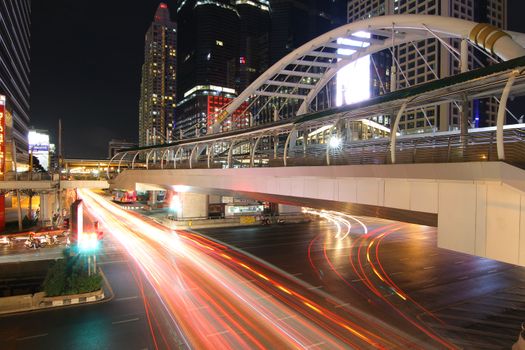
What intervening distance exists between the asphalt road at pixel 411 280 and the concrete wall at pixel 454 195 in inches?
221

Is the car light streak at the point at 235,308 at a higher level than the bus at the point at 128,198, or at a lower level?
lower

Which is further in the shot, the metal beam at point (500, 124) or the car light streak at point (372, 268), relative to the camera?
the car light streak at point (372, 268)

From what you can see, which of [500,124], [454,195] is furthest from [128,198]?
[500,124]

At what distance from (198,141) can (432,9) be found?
89974 millimetres

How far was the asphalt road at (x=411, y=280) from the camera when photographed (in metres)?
15.1

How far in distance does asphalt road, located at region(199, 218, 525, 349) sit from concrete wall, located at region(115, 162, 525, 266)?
5611 millimetres

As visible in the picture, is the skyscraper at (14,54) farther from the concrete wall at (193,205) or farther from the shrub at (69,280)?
the shrub at (69,280)

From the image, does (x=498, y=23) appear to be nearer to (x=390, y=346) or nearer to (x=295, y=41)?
(x=295, y=41)

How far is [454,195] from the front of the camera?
1112cm

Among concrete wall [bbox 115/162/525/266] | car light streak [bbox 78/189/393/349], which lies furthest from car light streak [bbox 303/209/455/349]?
concrete wall [bbox 115/162/525/266]

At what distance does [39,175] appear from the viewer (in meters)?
47.1

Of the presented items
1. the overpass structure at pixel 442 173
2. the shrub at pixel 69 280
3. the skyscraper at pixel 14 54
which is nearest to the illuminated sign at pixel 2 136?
the shrub at pixel 69 280

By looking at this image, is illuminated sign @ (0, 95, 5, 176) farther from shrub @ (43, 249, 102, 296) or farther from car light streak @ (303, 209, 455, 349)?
car light streak @ (303, 209, 455, 349)

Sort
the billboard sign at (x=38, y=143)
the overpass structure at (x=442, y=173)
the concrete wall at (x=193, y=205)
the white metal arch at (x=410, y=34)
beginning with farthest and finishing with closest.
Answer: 1. the billboard sign at (x=38, y=143)
2. the concrete wall at (x=193, y=205)
3. the white metal arch at (x=410, y=34)
4. the overpass structure at (x=442, y=173)
